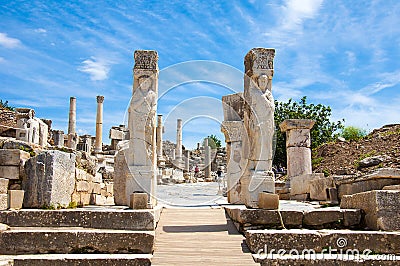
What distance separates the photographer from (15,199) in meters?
6.83

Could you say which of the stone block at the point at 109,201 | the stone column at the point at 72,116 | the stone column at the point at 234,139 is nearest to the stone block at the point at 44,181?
the stone block at the point at 109,201

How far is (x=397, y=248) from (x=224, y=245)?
2.65 meters

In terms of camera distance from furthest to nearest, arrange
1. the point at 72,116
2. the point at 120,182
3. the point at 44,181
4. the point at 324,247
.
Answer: the point at 72,116 < the point at 120,182 < the point at 44,181 < the point at 324,247

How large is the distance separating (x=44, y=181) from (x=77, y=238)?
238cm

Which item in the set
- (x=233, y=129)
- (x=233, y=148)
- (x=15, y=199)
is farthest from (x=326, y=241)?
(x=233, y=129)

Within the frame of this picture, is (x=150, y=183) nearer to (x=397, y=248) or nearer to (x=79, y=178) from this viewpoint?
(x=79, y=178)

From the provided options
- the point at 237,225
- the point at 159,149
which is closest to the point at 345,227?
the point at 237,225

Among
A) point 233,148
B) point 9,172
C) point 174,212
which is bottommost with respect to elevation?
point 174,212

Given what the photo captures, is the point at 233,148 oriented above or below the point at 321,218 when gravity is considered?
above

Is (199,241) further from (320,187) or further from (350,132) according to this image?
(350,132)

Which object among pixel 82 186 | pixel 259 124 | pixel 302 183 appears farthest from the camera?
pixel 302 183

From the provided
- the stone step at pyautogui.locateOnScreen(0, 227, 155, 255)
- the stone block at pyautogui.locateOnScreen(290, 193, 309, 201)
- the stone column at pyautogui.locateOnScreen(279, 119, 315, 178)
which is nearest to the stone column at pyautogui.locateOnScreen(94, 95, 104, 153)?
the stone column at pyautogui.locateOnScreen(279, 119, 315, 178)

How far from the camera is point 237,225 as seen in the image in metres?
6.66

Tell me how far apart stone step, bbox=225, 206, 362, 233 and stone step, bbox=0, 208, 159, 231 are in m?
1.72
